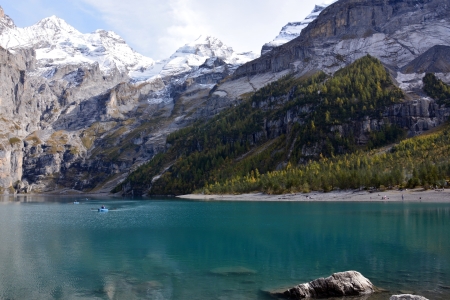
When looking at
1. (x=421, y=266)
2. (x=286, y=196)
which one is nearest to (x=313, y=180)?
(x=286, y=196)

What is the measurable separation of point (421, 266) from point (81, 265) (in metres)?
37.0

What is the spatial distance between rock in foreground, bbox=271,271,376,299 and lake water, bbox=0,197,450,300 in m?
1.90

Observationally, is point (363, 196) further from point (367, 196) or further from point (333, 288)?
point (333, 288)

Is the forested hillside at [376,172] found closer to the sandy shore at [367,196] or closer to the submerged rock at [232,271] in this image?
the sandy shore at [367,196]

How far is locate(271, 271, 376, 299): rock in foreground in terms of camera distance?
102 feet

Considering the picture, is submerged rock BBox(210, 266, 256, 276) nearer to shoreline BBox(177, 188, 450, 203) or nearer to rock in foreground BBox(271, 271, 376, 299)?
rock in foreground BBox(271, 271, 376, 299)

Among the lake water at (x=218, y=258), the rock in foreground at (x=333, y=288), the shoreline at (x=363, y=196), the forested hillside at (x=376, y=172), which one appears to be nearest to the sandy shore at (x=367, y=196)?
the shoreline at (x=363, y=196)

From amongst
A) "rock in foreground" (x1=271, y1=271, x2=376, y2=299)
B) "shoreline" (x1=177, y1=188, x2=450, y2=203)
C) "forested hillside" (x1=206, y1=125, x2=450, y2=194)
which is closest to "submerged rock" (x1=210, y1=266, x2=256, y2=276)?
"rock in foreground" (x1=271, y1=271, x2=376, y2=299)

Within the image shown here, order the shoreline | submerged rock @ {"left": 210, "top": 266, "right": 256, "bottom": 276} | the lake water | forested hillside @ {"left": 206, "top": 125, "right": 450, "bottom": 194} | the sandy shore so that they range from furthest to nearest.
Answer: forested hillside @ {"left": 206, "top": 125, "right": 450, "bottom": 194} → the shoreline → the sandy shore → submerged rock @ {"left": 210, "top": 266, "right": 256, "bottom": 276} → the lake water

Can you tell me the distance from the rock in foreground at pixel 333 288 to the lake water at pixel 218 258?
1.90m

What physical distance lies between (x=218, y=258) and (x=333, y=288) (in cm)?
1944

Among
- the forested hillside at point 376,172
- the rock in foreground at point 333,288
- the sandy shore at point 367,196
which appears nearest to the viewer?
the rock in foreground at point 333,288

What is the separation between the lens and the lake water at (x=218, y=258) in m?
35.5

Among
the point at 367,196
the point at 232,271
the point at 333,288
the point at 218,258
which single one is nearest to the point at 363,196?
the point at 367,196
